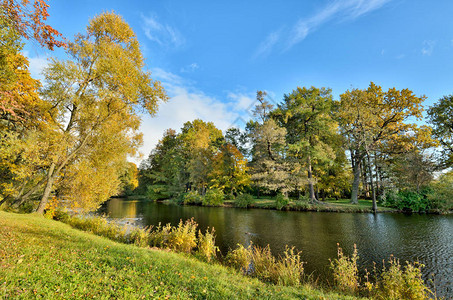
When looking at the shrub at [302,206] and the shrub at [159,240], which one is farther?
the shrub at [302,206]

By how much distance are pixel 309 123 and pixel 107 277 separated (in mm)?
29462

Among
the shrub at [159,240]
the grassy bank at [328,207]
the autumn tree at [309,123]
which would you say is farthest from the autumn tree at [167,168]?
the shrub at [159,240]

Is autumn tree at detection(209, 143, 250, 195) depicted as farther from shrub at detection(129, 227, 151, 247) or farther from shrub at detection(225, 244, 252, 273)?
shrub at detection(225, 244, 252, 273)

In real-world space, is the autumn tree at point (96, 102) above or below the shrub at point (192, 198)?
above

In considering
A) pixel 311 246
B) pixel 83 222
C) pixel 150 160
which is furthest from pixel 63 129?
pixel 150 160

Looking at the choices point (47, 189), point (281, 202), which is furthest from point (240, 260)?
point (281, 202)

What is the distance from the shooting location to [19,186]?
524 inches

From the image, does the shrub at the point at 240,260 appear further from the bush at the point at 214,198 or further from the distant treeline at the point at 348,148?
the bush at the point at 214,198

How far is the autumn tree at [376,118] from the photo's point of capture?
25.4 meters

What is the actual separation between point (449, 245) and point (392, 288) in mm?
8966

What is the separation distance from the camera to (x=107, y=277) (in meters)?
4.53

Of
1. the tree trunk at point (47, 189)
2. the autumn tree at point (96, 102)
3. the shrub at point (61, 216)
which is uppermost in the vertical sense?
the autumn tree at point (96, 102)

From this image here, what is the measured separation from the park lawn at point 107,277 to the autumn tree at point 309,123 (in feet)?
77.5

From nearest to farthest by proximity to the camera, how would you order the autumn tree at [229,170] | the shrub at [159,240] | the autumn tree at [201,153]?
the shrub at [159,240]
the autumn tree at [229,170]
the autumn tree at [201,153]
